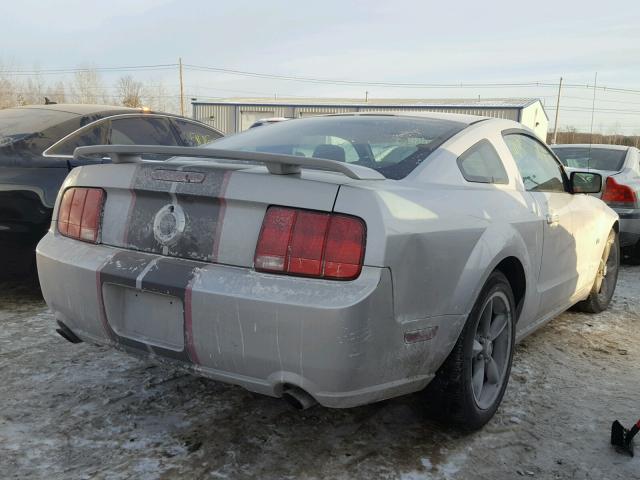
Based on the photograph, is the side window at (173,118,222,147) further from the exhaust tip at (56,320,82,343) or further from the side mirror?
the side mirror

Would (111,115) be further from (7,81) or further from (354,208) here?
(7,81)

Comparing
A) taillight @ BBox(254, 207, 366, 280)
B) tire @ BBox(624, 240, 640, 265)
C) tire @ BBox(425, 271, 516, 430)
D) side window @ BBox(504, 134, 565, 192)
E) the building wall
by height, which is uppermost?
the building wall

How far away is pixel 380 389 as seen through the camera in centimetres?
212

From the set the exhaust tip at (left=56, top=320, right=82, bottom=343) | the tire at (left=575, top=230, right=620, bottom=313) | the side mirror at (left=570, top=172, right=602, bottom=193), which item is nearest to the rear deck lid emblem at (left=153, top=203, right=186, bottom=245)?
the exhaust tip at (left=56, top=320, right=82, bottom=343)

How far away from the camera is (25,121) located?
435 centimetres

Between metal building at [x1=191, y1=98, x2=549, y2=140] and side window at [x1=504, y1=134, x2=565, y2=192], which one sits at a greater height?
metal building at [x1=191, y1=98, x2=549, y2=140]

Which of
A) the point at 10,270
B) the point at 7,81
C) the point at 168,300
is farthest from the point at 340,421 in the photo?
the point at 7,81

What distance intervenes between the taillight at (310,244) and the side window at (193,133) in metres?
3.51

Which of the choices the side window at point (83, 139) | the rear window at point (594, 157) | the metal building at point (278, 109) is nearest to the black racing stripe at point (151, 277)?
the side window at point (83, 139)

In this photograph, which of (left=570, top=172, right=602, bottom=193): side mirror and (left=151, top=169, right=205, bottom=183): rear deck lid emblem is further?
(left=570, top=172, right=602, bottom=193): side mirror

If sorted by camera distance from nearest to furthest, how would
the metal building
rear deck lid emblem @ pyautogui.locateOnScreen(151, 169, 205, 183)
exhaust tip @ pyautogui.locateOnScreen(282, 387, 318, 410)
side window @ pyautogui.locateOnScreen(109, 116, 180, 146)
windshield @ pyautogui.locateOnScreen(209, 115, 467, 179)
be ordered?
exhaust tip @ pyautogui.locateOnScreen(282, 387, 318, 410)
rear deck lid emblem @ pyautogui.locateOnScreen(151, 169, 205, 183)
windshield @ pyautogui.locateOnScreen(209, 115, 467, 179)
side window @ pyautogui.locateOnScreen(109, 116, 180, 146)
the metal building

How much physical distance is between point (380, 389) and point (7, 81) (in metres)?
57.9

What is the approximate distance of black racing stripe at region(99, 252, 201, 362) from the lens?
6.97ft

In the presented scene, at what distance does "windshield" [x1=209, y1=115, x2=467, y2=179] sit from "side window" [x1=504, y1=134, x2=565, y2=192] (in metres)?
0.47
